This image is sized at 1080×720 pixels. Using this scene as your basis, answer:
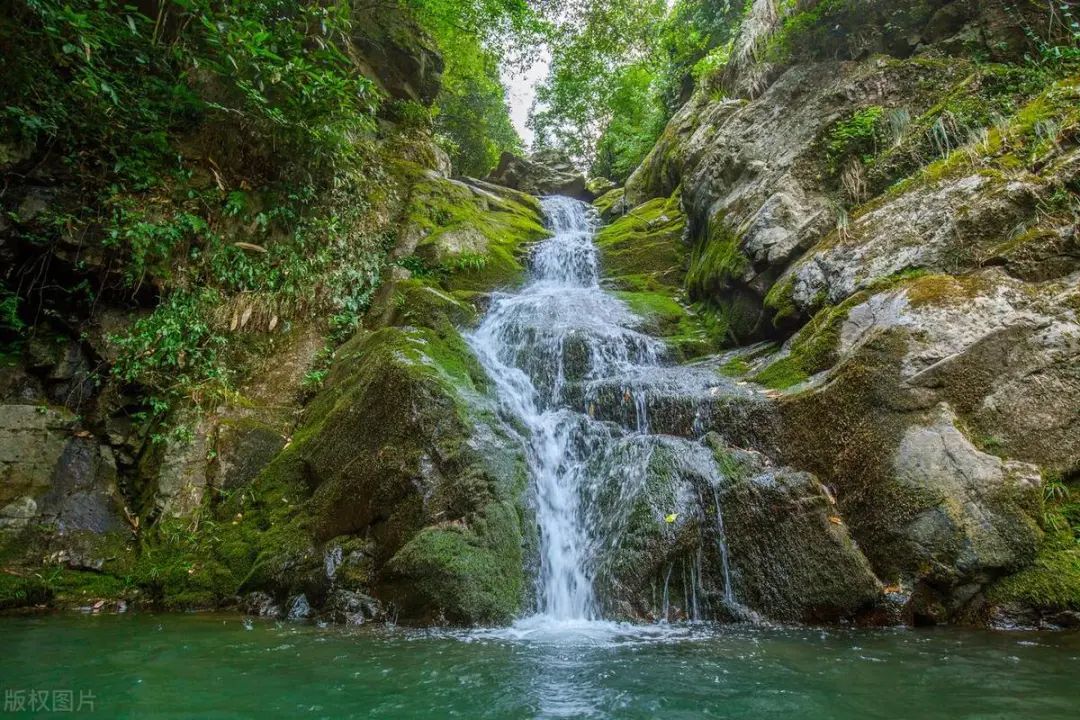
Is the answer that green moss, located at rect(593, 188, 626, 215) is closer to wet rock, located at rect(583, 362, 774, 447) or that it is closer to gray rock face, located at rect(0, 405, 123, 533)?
wet rock, located at rect(583, 362, 774, 447)

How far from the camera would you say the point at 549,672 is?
2854mm

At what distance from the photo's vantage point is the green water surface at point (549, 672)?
2.30 m

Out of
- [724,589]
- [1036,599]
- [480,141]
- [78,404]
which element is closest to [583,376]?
[724,589]

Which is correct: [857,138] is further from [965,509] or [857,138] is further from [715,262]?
[965,509]

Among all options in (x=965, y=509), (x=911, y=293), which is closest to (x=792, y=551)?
(x=965, y=509)

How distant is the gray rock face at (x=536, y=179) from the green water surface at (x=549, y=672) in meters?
18.9

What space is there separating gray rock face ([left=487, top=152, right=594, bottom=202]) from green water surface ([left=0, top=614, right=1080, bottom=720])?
18.9 meters

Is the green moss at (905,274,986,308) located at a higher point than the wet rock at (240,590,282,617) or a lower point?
higher

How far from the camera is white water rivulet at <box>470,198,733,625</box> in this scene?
14.6ft

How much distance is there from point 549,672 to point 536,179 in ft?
66.8

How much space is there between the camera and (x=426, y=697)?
246 cm

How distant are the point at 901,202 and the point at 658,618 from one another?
543 cm

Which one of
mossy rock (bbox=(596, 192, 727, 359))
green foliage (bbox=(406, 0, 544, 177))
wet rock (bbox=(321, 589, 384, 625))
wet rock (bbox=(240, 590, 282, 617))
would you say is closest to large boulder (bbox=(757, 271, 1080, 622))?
mossy rock (bbox=(596, 192, 727, 359))

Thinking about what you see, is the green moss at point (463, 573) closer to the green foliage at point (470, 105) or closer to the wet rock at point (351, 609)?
the wet rock at point (351, 609)
